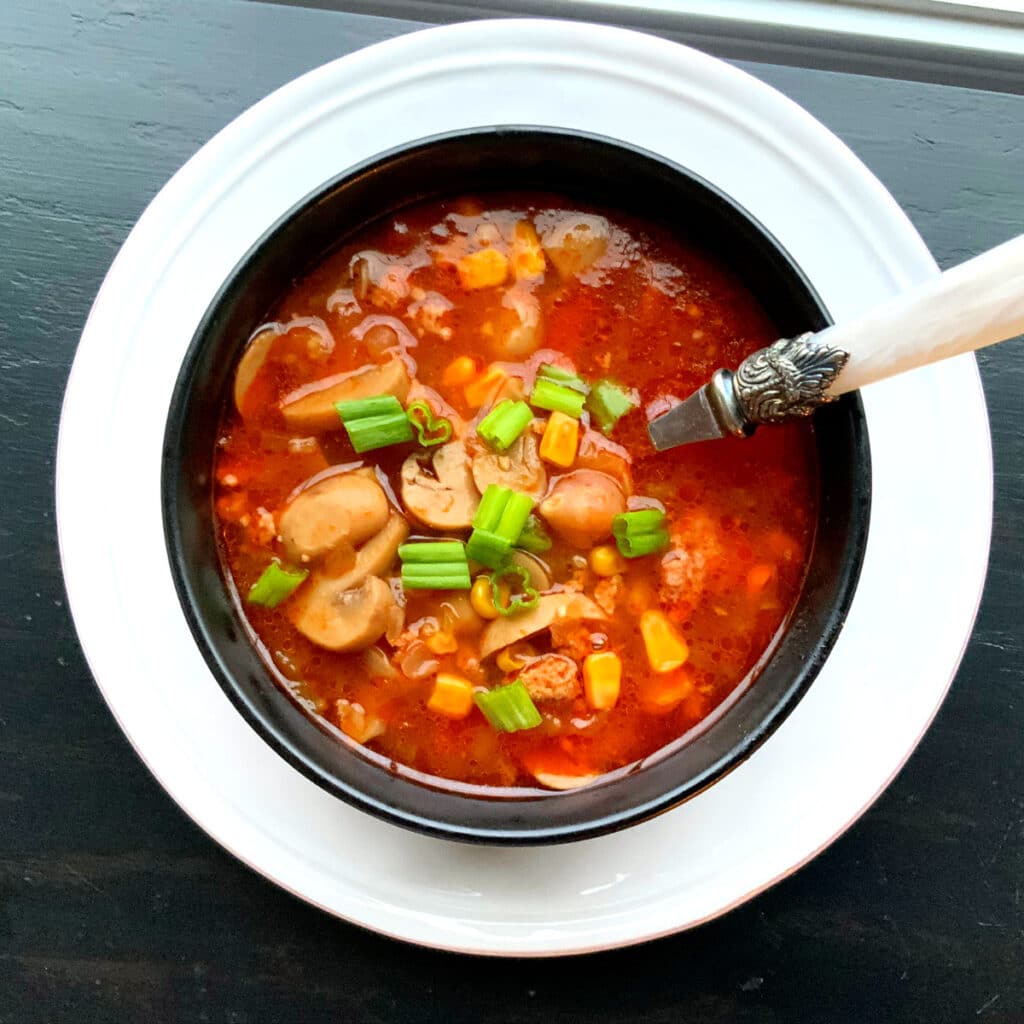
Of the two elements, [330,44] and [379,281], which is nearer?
[379,281]

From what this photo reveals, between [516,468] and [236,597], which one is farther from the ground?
[516,468]

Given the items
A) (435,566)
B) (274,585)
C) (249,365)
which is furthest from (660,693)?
(249,365)

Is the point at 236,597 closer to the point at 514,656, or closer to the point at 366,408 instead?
the point at 366,408

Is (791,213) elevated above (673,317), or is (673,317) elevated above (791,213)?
(791,213)

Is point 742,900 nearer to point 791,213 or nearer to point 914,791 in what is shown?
point 914,791

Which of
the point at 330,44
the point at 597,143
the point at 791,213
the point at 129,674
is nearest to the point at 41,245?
the point at 330,44

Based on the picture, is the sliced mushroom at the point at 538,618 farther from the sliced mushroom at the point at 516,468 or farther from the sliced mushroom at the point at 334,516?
the sliced mushroom at the point at 334,516

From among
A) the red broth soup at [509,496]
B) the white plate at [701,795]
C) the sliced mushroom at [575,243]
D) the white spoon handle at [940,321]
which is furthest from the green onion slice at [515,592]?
the white spoon handle at [940,321]
